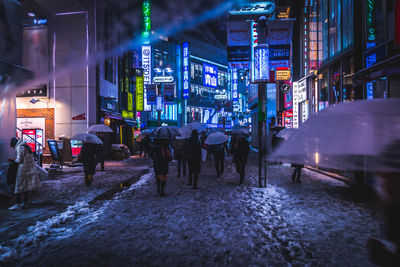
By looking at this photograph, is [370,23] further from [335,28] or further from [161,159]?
[161,159]

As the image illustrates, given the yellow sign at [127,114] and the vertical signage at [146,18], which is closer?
the yellow sign at [127,114]

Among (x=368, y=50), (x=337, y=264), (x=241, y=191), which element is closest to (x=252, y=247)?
(x=337, y=264)

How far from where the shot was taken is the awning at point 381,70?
7.54 metres

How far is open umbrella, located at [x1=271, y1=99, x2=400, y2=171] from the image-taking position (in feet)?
6.51

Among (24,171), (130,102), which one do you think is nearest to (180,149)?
(24,171)

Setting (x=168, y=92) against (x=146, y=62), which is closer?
(x=146, y=62)

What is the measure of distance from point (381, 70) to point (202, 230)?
701 centimetres

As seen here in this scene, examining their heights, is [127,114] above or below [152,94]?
below

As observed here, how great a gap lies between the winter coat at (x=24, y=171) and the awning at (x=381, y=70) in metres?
10.0

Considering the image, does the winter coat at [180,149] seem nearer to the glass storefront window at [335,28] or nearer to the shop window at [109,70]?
the glass storefront window at [335,28]

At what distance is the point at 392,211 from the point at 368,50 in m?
10.9

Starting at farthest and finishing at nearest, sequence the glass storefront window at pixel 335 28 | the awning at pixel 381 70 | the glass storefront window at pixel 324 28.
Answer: the glass storefront window at pixel 324 28
the glass storefront window at pixel 335 28
the awning at pixel 381 70

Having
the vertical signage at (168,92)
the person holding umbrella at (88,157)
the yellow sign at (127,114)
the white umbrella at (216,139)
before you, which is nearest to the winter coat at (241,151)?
the white umbrella at (216,139)

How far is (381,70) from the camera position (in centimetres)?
818
